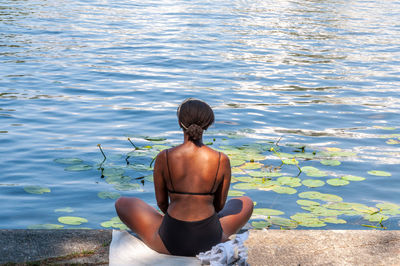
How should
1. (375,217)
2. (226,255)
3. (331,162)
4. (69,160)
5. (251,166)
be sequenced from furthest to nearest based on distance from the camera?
1. (331,162)
2. (69,160)
3. (251,166)
4. (375,217)
5. (226,255)

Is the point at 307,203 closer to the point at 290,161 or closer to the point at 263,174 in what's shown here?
the point at 263,174

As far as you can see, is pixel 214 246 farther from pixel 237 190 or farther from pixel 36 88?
pixel 36 88

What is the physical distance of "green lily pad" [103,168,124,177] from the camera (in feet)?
22.2

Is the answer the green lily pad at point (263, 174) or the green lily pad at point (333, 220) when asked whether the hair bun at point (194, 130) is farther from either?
the green lily pad at point (263, 174)

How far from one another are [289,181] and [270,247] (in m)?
2.45

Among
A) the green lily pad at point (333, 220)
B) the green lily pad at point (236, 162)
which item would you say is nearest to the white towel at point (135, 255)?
the green lily pad at point (333, 220)

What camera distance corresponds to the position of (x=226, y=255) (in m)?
3.75

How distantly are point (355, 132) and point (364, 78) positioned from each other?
4.46 metres

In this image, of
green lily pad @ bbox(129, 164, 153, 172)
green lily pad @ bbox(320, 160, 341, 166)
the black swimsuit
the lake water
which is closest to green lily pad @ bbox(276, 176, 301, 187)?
the lake water

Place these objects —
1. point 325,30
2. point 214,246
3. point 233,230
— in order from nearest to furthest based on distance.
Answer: point 214,246, point 233,230, point 325,30

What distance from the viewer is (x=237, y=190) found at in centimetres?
639

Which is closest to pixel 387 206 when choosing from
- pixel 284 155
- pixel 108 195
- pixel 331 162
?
pixel 331 162

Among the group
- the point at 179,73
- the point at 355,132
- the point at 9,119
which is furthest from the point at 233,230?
the point at 179,73

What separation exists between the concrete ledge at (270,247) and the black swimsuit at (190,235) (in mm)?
314
